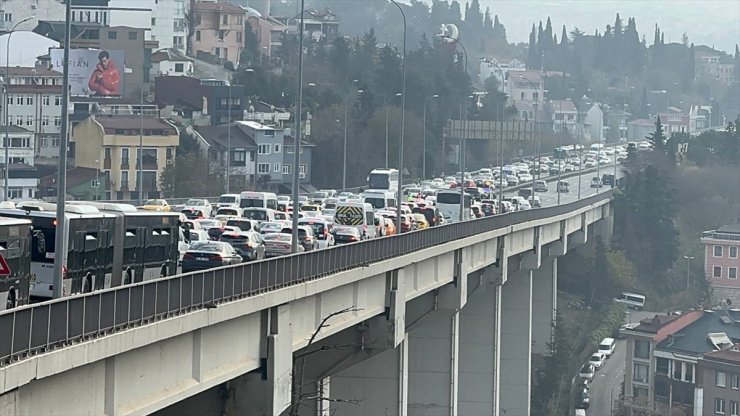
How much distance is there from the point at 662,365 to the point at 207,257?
5386 centimetres

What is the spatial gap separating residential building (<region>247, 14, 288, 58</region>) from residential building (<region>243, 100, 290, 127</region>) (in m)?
58.1

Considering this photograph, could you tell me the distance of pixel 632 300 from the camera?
111250mm

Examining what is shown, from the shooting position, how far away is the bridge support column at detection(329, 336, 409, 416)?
48438mm

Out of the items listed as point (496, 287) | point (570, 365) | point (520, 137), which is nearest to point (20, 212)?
point (496, 287)

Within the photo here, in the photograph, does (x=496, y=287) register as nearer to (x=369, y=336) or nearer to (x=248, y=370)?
(x=369, y=336)

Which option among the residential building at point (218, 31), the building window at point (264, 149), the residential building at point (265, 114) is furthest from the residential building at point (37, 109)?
the residential building at point (218, 31)

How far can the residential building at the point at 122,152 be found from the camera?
94375mm

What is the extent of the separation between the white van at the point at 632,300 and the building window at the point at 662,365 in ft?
69.8

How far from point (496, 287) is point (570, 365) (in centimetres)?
2036

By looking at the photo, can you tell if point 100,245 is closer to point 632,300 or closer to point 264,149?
point 264,149

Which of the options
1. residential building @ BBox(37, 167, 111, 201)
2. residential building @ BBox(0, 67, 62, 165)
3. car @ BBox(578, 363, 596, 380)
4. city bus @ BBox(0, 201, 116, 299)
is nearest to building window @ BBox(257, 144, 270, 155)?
residential building @ BBox(0, 67, 62, 165)

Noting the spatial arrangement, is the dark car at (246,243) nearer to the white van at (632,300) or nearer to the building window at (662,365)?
the building window at (662,365)

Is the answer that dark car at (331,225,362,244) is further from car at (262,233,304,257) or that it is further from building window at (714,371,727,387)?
building window at (714,371,727,387)

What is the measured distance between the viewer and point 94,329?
20641 mm
